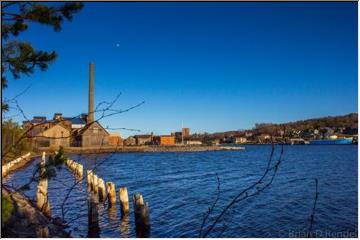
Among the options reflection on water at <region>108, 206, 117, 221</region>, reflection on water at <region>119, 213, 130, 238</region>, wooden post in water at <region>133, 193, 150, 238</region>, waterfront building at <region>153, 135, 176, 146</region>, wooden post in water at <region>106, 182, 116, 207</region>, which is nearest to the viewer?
reflection on water at <region>119, 213, 130, 238</region>

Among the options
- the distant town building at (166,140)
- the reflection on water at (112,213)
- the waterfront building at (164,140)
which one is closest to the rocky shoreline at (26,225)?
the reflection on water at (112,213)

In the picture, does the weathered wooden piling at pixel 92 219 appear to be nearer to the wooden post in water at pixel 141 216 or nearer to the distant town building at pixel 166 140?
the wooden post in water at pixel 141 216

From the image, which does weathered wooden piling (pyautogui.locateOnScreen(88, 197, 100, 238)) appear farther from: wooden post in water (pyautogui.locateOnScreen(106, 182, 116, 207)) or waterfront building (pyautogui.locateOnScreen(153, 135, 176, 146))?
waterfront building (pyautogui.locateOnScreen(153, 135, 176, 146))

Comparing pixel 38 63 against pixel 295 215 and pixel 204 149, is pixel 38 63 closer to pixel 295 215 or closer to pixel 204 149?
pixel 295 215

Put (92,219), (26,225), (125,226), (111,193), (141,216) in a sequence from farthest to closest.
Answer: (111,193) < (125,226) < (141,216) < (92,219) < (26,225)

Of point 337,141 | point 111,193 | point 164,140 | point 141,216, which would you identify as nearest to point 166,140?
point 164,140

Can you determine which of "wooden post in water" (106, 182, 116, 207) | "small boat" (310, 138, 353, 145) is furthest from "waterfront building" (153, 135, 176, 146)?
"wooden post in water" (106, 182, 116, 207)

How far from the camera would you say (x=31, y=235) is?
8.74m

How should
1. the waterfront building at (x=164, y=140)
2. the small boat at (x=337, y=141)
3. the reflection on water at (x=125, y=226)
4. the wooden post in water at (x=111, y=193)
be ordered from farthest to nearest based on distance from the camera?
the small boat at (x=337, y=141), the waterfront building at (x=164, y=140), the wooden post in water at (x=111, y=193), the reflection on water at (x=125, y=226)

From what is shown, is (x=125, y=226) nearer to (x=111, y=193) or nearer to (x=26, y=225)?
(x=111, y=193)

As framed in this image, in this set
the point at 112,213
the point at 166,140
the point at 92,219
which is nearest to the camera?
the point at 92,219

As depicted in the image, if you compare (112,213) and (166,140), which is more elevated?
(166,140)

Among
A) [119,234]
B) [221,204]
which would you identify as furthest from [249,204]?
[119,234]

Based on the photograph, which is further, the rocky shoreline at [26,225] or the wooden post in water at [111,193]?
the wooden post in water at [111,193]
